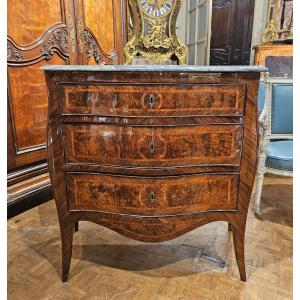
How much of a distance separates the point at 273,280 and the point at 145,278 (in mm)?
682

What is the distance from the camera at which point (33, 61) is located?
224cm

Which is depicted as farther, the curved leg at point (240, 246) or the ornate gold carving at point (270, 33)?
the ornate gold carving at point (270, 33)

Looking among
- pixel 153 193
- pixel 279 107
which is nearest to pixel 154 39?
pixel 279 107

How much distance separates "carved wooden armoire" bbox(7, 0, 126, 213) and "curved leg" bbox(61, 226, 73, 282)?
3.10 ft

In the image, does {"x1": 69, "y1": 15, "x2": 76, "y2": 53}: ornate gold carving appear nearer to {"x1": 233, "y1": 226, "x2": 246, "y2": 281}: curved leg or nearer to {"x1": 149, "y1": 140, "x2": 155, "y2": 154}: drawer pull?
{"x1": 149, "y1": 140, "x2": 155, "y2": 154}: drawer pull

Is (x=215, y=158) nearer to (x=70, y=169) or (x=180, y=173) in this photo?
(x=180, y=173)

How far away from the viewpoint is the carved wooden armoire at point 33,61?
6.93 ft

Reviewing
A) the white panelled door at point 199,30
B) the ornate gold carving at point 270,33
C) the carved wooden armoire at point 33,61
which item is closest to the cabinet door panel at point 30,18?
the carved wooden armoire at point 33,61

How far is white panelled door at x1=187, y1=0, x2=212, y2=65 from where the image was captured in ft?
14.3

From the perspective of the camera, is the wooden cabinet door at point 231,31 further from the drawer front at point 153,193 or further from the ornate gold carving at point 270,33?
the drawer front at point 153,193

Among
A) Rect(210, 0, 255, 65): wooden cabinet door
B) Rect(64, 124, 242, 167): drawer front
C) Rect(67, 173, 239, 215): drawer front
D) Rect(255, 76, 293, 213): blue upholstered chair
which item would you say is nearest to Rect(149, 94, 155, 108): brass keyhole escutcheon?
Rect(64, 124, 242, 167): drawer front

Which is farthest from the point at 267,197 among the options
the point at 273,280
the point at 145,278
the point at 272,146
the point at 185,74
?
the point at 185,74

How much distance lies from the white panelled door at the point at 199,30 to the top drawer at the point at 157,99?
11.7 ft

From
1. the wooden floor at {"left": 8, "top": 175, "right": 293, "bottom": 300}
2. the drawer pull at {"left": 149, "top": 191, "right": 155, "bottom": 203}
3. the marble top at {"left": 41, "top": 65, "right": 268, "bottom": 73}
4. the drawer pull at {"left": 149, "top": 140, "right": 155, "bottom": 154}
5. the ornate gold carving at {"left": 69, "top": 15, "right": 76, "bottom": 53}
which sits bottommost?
the wooden floor at {"left": 8, "top": 175, "right": 293, "bottom": 300}
